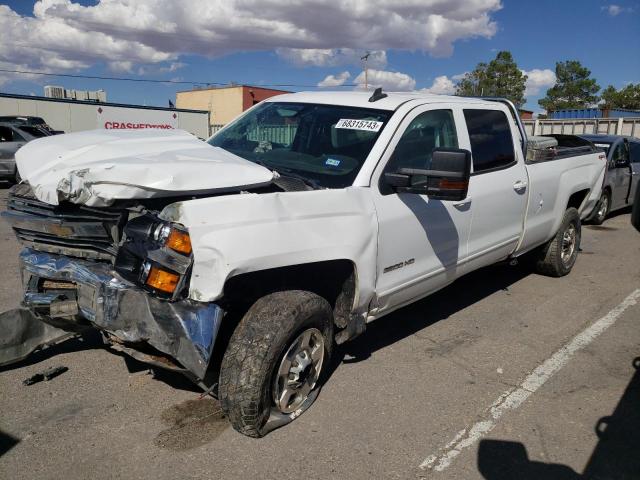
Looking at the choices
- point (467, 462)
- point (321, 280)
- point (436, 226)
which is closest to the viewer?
point (467, 462)

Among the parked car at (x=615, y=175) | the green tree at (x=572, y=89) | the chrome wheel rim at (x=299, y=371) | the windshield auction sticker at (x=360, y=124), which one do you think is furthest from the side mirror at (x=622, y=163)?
the green tree at (x=572, y=89)

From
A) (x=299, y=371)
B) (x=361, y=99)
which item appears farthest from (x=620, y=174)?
(x=299, y=371)

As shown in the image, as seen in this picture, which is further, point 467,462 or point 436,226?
point 436,226

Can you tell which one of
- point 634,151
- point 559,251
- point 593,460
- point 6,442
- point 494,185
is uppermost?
point 634,151

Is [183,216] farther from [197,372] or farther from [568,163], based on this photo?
[568,163]

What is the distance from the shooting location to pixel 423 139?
13.6ft

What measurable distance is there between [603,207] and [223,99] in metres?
38.2

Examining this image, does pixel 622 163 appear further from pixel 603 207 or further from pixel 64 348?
pixel 64 348

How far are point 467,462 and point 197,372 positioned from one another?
5.06ft

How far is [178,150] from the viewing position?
3535mm

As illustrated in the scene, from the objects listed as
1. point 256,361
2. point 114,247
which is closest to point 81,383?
point 114,247

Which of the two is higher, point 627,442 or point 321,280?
point 321,280

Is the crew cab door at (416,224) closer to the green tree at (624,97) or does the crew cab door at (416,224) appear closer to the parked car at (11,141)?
the parked car at (11,141)

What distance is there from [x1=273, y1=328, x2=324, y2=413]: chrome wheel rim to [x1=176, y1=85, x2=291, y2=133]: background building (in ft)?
123
